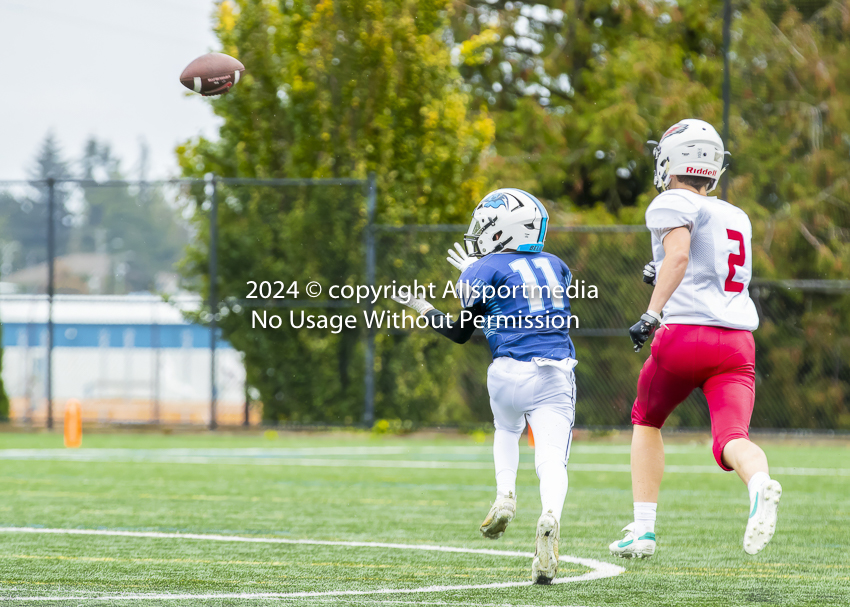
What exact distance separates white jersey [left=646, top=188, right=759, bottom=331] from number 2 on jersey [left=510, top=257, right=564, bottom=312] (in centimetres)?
46

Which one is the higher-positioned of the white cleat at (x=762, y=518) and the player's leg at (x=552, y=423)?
the player's leg at (x=552, y=423)

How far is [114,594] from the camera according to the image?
4.13 m

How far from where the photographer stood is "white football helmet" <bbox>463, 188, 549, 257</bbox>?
4926mm

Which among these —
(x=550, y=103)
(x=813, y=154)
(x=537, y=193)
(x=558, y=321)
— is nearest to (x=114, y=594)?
(x=558, y=321)

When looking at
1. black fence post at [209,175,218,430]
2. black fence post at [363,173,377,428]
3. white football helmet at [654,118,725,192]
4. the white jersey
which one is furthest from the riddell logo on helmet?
black fence post at [209,175,218,430]

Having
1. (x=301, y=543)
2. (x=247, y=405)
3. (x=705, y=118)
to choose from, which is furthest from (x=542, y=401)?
(x=705, y=118)

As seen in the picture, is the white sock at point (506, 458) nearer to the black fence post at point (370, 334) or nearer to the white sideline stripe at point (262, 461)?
the white sideline stripe at point (262, 461)

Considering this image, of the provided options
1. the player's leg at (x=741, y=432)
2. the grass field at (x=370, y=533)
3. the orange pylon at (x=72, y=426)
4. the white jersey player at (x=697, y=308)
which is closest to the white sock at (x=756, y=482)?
the player's leg at (x=741, y=432)

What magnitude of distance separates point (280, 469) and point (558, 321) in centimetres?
593

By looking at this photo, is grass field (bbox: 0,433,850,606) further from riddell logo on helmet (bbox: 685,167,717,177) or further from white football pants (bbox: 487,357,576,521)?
riddell logo on helmet (bbox: 685,167,717,177)

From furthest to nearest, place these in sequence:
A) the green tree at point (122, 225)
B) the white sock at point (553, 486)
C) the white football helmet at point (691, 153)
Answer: the green tree at point (122, 225)
the white football helmet at point (691, 153)
the white sock at point (553, 486)

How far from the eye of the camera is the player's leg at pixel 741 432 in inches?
160

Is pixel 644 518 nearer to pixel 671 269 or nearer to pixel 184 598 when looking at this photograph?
pixel 671 269

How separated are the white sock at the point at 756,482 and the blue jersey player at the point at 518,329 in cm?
77
